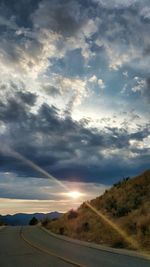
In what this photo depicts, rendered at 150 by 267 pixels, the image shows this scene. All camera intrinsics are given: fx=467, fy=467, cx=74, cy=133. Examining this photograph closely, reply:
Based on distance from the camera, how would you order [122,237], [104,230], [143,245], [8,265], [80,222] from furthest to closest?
[80,222] → [104,230] → [122,237] → [143,245] → [8,265]

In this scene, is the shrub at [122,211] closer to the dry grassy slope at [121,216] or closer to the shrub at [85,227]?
the dry grassy slope at [121,216]

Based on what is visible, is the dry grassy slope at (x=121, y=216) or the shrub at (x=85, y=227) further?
the shrub at (x=85, y=227)

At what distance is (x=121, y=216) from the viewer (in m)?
36.8

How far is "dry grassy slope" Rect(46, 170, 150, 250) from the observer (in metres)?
28.0

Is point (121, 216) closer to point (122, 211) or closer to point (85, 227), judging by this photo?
point (122, 211)

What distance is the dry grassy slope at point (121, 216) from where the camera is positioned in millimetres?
28047

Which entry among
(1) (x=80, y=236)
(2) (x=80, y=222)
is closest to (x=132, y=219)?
(1) (x=80, y=236)

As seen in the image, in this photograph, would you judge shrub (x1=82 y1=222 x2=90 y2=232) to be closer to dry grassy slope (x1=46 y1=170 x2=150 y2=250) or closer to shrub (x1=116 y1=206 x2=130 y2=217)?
dry grassy slope (x1=46 y1=170 x2=150 y2=250)

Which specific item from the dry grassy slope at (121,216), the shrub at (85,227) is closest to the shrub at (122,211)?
the dry grassy slope at (121,216)

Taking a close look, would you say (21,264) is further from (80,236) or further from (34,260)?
(80,236)

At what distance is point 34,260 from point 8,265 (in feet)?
5.89

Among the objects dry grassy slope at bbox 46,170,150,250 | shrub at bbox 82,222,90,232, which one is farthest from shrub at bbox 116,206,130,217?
shrub at bbox 82,222,90,232

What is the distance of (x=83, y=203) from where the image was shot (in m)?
55.7

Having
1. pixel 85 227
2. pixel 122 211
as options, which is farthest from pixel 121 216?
pixel 85 227
